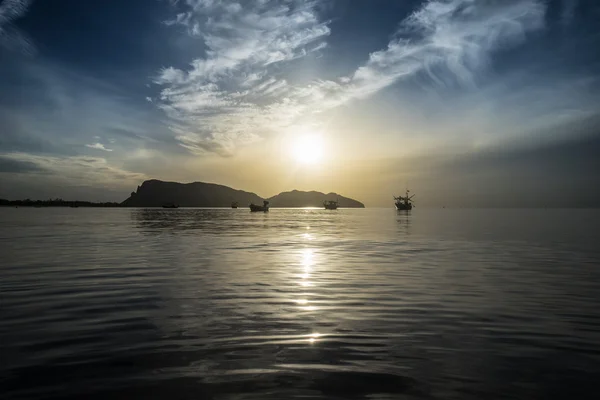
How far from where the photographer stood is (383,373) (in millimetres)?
7652

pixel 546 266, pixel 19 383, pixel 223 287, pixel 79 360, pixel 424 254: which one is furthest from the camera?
pixel 424 254

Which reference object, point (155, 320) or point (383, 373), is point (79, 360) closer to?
point (155, 320)

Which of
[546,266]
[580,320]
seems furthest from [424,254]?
[580,320]

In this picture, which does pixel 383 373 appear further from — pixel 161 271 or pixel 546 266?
pixel 546 266

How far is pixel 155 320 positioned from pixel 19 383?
462cm

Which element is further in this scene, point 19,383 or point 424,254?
point 424,254

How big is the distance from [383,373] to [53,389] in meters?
6.06

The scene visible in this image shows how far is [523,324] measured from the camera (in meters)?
11.5

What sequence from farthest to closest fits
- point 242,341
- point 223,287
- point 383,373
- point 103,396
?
point 223,287
point 242,341
point 383,373
point 103,396

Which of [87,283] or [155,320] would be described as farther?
[87,283]

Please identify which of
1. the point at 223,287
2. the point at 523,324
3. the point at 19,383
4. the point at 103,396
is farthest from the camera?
the point at 223,287

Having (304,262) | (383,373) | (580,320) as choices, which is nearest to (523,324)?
(580,320)

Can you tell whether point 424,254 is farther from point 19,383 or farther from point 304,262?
point 19,383

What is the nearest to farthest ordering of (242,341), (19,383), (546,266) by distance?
1. (19,383)
2. (242,341)
3. (546,266)
